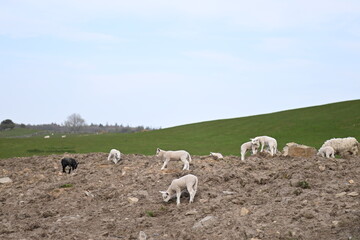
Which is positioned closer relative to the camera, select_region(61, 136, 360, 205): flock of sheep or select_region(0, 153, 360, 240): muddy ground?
select_region(0, 153, 360, 240): muddy ground

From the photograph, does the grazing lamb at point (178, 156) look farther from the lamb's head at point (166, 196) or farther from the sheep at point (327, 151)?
the sheep at point (327, 151)

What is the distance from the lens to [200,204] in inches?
579

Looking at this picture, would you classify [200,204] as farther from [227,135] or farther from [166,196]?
[227,135]

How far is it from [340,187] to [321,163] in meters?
3.86

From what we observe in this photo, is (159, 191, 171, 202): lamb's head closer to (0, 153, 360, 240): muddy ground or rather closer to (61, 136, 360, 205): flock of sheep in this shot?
(61, 136, 360, 205): flock of sheep

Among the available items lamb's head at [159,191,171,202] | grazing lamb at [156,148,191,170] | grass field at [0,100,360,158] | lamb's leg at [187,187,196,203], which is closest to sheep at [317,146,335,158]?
grazing lamb at [156,148,191,170]

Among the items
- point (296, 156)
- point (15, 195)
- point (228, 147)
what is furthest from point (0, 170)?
point (228, 147)

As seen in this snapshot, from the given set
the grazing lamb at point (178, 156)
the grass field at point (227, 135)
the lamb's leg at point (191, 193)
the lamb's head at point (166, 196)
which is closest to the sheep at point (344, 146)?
the grass field at point (227, 135)

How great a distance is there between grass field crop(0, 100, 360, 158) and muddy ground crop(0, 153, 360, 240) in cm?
Answer: 2155

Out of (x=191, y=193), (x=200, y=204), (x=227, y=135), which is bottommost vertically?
(x=200, y=204)

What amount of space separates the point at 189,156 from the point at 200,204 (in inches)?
213

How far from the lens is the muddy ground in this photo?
487 inches

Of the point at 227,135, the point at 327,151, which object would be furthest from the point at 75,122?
the point at 327,151

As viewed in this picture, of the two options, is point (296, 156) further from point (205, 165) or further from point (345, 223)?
point (345, 223)
